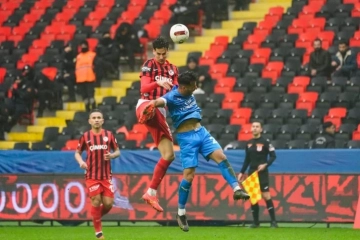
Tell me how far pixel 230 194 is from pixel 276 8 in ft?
28.7

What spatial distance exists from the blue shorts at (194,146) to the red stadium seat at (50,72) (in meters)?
14.4

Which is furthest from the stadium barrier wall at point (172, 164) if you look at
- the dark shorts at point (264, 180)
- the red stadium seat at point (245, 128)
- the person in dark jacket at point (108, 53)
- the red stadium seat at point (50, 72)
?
the red stadium seat at point (50, 72)

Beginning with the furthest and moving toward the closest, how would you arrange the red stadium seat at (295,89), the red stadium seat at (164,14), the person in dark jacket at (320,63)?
the red stadium seat at (164,14) < the red stadium seat at (295,89) < the person in dark jacket at (320,63)

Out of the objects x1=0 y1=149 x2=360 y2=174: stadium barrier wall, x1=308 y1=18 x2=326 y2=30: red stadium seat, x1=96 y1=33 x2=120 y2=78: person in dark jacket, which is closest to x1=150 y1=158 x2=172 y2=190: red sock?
x1=0 y1=149 x2=360 y2=174: stadium barrier wall

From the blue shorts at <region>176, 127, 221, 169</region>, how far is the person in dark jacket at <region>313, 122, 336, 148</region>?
7.58 metres

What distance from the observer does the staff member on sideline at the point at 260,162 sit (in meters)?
19.1

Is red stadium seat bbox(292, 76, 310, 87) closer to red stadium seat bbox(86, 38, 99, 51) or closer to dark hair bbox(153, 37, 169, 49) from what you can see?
red stadium seat bbox(86, 38, 99, 51)

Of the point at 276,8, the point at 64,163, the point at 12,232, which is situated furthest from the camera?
the point at 276,8

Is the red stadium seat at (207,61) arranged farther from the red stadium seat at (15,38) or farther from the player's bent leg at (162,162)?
the player's bent leg at (162,162)

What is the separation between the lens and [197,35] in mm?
28594

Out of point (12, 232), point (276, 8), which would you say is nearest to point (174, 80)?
point (12, 232)

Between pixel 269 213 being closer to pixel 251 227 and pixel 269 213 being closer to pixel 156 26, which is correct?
A: pixel 251 227

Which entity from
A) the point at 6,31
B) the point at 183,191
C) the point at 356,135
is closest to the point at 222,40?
the point at 356,135

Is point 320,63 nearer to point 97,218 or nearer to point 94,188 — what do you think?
point 94,188
